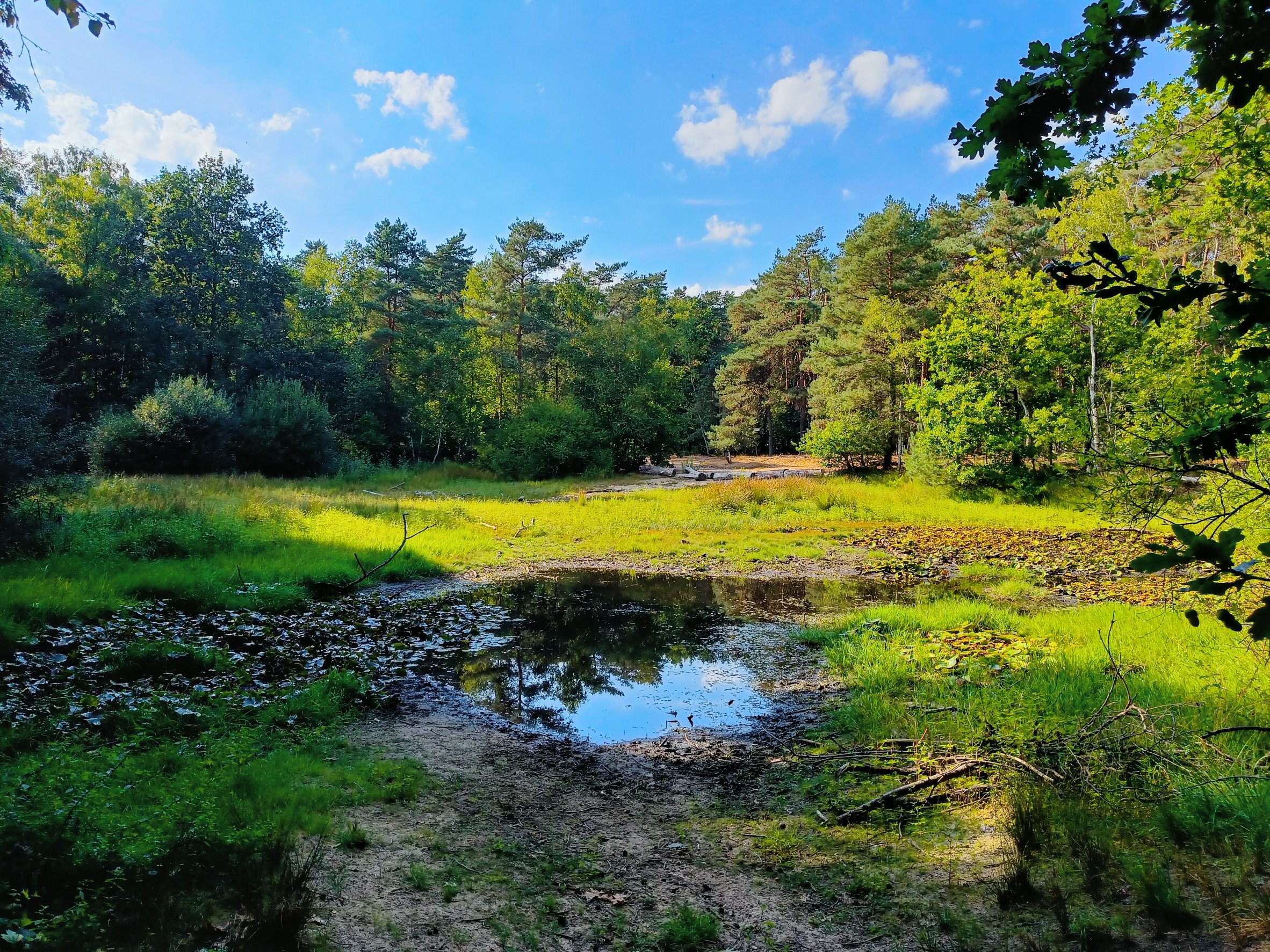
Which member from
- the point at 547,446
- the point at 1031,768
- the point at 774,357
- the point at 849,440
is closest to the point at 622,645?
the point at 1031,768

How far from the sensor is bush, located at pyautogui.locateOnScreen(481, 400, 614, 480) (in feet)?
117

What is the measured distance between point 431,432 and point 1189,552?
40429mm

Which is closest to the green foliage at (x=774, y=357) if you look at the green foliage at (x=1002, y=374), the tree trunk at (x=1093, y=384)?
the green foliage at (x=1002, y=374)

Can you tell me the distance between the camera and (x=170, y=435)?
911 inches

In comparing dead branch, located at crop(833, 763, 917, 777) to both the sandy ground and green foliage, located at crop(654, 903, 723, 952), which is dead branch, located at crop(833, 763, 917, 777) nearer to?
the sandy ground

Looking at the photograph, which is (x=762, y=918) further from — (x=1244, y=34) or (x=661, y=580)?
(x=661, y=580)

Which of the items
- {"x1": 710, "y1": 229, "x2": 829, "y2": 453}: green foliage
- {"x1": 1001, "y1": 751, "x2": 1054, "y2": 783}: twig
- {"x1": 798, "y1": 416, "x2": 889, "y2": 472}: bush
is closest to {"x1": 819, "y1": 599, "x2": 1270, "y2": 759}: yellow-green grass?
{"x1": 1001, "y1": 751, "x2": 1054, "y2": 783}: twig

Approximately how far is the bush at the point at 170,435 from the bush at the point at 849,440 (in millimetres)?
26259

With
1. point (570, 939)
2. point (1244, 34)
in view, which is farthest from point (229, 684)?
point (1244, 34)

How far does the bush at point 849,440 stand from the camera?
30.2 m

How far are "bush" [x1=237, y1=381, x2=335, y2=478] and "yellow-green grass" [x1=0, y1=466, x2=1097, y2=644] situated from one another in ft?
6.98

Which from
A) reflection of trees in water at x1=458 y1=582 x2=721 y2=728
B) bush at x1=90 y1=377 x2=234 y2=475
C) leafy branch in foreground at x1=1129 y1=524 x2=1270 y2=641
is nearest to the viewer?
leafy branch in foreground at x1=1129 y1=524 x2=1270 y2=641

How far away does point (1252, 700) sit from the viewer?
190 inches

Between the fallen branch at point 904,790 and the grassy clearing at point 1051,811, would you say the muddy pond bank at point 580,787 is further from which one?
the fallen branch at point 904,790
